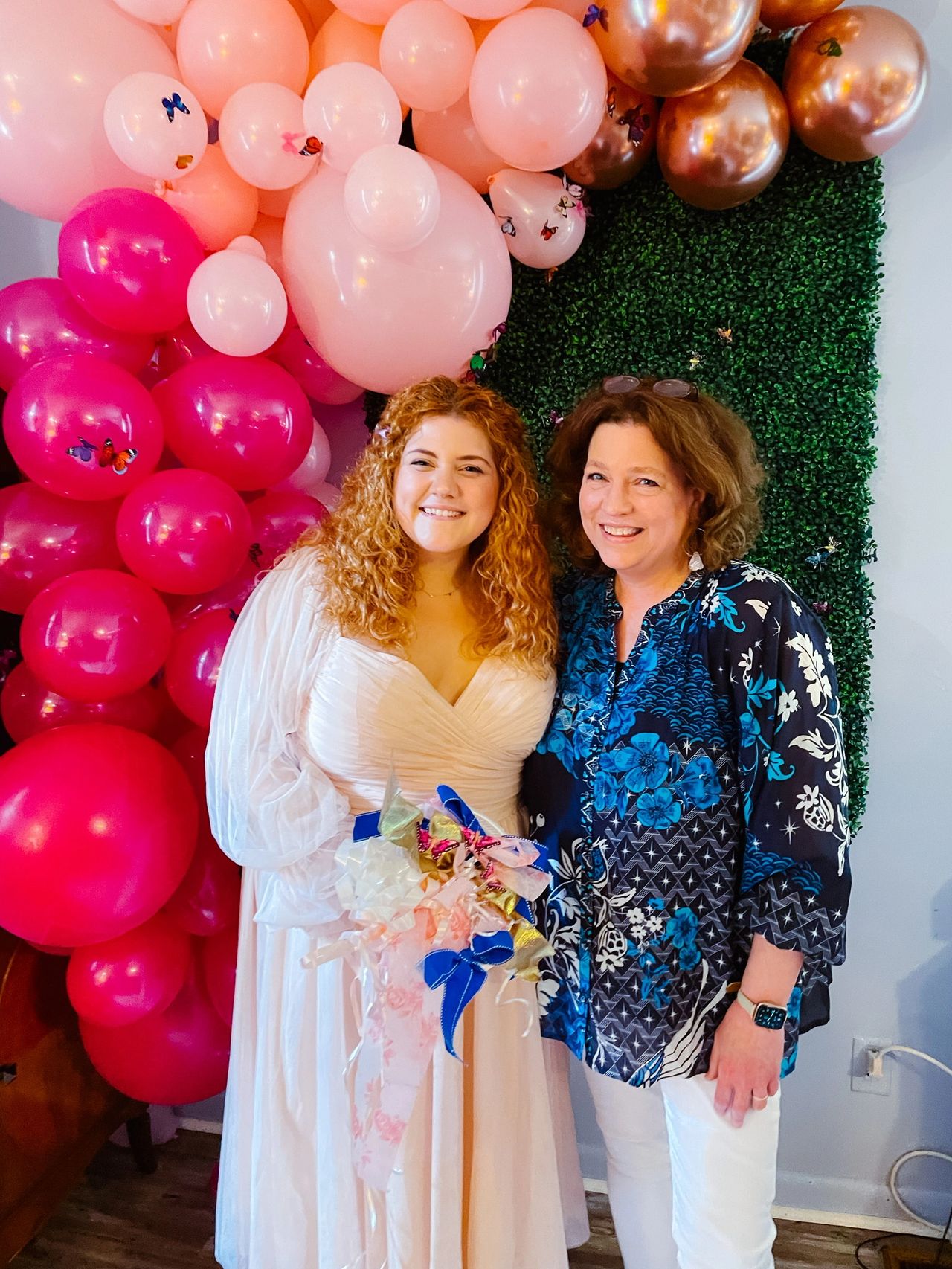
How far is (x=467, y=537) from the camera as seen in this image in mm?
1388

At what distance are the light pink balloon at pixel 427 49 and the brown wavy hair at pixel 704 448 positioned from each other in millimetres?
582

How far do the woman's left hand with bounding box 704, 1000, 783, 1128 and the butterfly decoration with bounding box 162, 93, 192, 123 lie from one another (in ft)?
5.64

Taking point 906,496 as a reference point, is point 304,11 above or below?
above

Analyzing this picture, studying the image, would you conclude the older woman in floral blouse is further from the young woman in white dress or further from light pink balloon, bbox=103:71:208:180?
light pink balloon, bbox=103:71:208:180

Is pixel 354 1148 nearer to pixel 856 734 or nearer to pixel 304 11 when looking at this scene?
pixel 856 734

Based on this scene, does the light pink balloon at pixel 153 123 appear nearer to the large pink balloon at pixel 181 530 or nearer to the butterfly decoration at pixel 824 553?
the large pink balloon at pixel 181 530

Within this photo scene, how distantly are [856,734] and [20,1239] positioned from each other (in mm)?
2047

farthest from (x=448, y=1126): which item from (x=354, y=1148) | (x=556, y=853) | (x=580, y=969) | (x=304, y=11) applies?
(x=304, y=11)

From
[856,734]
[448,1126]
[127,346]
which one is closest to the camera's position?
[448,1126]

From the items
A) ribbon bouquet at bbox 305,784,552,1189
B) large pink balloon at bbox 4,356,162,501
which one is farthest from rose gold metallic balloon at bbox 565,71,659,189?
ribbon bouquet at bbox 305,784,552,1189

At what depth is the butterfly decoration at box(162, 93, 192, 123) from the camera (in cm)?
132

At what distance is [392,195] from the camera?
1273mm

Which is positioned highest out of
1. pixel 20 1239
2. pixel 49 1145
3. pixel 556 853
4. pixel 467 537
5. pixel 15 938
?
pixel 467 537

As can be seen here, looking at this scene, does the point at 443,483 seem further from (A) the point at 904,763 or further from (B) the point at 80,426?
(A) the point at 904,763
